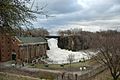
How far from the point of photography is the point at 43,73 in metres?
29.6

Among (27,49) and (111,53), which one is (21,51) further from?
(111,53)

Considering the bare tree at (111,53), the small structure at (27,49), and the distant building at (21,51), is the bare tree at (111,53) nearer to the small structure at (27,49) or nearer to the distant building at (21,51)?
the small structure at (27,49)

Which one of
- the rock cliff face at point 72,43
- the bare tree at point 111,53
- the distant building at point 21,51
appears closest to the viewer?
the bare tree at point 111,53

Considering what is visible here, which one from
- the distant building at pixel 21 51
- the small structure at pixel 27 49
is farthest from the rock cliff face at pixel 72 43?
the distant building at pixel 21 51

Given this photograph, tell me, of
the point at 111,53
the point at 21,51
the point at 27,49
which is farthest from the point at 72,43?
the point at 111,53

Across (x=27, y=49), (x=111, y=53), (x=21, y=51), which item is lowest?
(x=21, y=51)

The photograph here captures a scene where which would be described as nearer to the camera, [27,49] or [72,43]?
[27,49]

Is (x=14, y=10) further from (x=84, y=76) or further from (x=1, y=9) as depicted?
(x=84, y=76)

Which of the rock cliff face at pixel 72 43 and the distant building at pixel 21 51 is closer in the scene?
the distant building at pixel 21 51

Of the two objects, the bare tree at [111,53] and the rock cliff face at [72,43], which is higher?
the bare tree at [111,53]

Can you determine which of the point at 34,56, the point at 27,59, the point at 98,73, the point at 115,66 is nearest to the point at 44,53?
the point at 34,56

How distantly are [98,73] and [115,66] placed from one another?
26.2 feet

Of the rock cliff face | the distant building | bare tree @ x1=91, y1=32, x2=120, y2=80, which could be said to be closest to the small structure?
the distant building

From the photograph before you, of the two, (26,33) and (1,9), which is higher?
(1,9)
